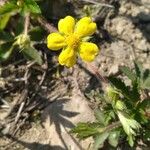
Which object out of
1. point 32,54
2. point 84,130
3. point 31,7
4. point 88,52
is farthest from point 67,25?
point 84,130

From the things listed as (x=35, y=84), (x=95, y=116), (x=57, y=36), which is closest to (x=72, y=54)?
(x=57, y=36)

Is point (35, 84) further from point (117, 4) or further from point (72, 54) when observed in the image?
point (117, 4)

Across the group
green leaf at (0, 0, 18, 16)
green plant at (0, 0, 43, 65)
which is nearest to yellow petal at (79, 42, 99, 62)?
green plant at (0, 0, 43, 65)

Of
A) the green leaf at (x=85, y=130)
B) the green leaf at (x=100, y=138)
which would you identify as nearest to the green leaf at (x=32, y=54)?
the green leaf at (x=85, y=130)

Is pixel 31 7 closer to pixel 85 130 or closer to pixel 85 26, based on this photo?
pixel 85 26

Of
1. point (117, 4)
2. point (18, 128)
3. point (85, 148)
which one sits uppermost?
point (117, 4)

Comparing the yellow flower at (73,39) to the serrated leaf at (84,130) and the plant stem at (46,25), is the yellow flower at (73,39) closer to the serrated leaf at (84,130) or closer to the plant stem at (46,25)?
the plant stem at (46,25)

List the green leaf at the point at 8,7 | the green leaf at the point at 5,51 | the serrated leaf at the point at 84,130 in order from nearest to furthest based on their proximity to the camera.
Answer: the serrated leaf at the point at 84,130 → the green leaf at the point at 8,7 → the green leaf at the point at 5,51
